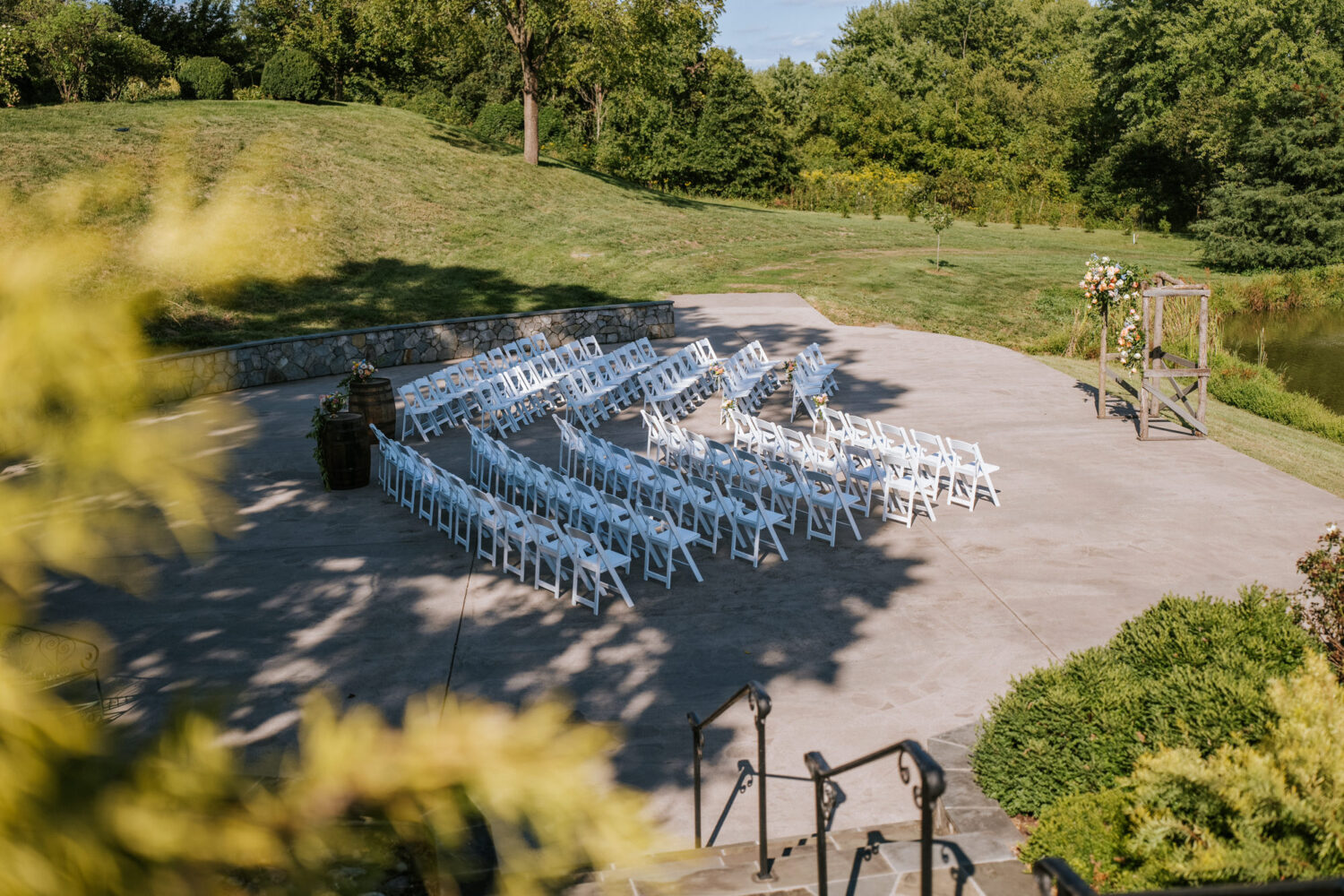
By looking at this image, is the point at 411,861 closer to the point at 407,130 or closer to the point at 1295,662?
the point at 1295,662

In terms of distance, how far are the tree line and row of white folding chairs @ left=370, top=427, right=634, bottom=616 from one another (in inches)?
1014

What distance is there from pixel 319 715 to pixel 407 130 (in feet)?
131

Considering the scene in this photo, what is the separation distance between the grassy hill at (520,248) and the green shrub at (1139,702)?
1665cm

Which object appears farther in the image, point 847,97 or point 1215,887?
point 847,97

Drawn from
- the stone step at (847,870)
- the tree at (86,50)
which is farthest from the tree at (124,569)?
the tree at (86,50)

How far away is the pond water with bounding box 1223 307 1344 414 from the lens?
23.0 meters

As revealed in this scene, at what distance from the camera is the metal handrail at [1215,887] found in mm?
1744

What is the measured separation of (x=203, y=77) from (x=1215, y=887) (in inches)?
1678

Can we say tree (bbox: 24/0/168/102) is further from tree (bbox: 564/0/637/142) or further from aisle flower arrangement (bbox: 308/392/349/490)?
aisle flower arrangement (bbox: 308/392/349/490)

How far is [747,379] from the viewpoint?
51.1 feet

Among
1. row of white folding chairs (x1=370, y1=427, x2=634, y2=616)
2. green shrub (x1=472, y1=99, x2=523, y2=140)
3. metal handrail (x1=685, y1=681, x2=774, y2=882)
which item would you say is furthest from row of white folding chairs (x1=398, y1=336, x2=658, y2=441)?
green shrub (x1=472, y1=99, x2=523, y2=140)

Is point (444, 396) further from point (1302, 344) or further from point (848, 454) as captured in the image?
point (1302, 344)

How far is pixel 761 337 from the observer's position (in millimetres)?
21750

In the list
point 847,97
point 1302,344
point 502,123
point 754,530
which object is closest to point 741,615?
point 754,530
